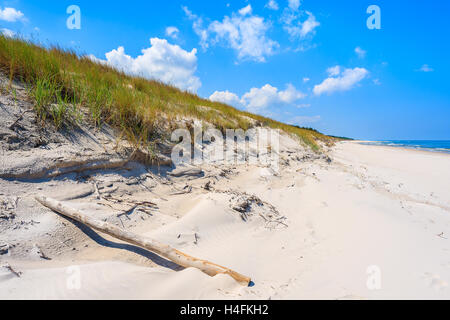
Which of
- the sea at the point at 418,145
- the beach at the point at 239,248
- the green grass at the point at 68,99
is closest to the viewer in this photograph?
the beach at the point at 239,248

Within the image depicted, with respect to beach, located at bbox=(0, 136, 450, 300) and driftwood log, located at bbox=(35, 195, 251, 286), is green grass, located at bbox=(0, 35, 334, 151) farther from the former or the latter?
driftwood log, located at bbox=(35, 195, 251, 286)

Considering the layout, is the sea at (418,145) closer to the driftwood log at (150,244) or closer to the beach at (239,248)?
the beach at (239,248)

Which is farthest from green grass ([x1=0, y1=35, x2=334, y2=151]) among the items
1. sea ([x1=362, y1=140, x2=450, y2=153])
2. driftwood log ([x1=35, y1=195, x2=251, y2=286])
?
sea ([x1=362, y1=140, x2=450, y2=153])

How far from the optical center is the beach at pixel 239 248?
124 centimetres

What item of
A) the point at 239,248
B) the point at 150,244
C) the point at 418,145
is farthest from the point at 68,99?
the point at 418,145

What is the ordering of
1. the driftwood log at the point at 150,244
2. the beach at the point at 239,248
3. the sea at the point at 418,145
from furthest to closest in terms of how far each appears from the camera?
the sea at the point at 418,145 < the driftwood log at the point at 150,244 < the beach at the point at 239,248

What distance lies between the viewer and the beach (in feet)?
4.05

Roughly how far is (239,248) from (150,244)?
0.84 metres

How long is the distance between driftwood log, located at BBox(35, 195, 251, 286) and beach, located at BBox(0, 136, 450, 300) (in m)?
0.05

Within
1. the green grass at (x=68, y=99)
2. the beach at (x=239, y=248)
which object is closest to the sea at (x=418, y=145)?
the beach at (x=239, y=248)

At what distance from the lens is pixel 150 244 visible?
4.97 ft

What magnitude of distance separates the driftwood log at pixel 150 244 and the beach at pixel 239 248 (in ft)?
0.18
